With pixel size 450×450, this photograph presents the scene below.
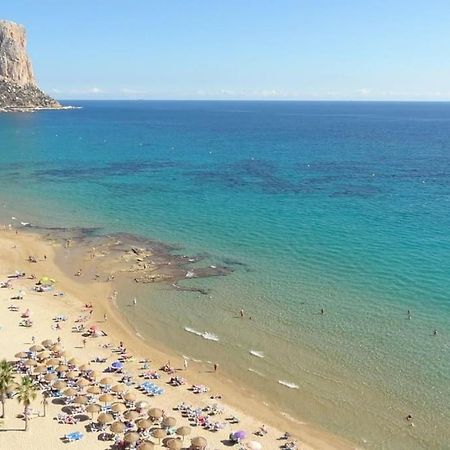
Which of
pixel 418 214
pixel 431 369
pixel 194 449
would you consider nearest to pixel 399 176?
pixel 418 214

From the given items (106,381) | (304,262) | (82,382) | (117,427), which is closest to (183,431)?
(117,427)

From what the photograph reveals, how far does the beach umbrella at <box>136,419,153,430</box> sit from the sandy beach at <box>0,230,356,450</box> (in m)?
0.59

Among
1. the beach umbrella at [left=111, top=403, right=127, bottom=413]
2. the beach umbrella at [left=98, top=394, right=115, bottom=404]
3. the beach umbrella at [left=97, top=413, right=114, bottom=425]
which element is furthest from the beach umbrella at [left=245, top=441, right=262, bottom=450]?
the beach umbrella at [left=98, top=394, right=115, bottom=404]

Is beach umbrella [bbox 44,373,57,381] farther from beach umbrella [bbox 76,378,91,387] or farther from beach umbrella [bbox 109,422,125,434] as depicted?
beach umbrella [bbox 109,422,125,434]

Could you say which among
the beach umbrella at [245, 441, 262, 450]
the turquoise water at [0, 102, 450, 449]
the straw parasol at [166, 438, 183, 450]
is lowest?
the beach umbrella at [245, 441, 262, 450]

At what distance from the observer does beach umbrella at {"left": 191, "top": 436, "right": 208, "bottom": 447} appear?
1084 inches

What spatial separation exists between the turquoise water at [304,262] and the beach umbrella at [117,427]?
9.56 m

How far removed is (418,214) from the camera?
6938 centimetres

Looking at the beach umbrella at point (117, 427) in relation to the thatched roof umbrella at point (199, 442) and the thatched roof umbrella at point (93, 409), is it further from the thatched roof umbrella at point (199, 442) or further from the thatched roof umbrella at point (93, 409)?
the thatched roof umbrella at point (199, 442)

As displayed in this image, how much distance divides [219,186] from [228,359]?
5229 centimetres

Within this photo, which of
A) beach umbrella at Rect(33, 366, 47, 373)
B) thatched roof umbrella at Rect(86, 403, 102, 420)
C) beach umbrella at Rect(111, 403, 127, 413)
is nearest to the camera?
thatched roof umbrella at Rect(86, 403, 102, 420)

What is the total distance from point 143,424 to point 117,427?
4.71ft

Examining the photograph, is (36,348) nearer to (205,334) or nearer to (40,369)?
(40,369)

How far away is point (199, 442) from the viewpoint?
27625mm
